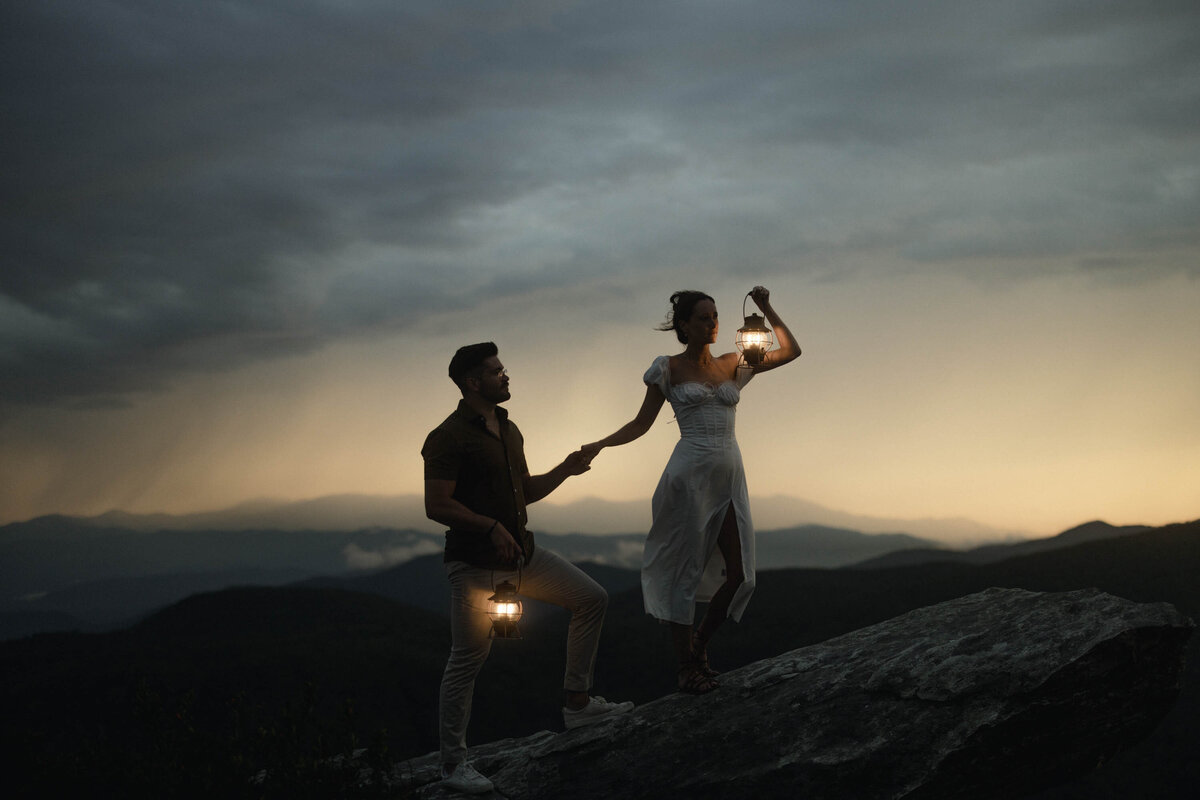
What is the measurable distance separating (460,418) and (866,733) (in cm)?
405

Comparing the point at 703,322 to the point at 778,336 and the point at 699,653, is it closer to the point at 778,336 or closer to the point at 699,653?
the point at 778,336

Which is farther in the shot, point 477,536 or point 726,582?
point 726,582

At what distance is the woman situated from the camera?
8.17 m

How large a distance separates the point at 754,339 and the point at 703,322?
530mm

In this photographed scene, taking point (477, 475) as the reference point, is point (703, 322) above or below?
above

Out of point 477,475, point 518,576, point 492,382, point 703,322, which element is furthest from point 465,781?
point 703,322

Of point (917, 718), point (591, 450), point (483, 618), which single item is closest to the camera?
point (917, 718)

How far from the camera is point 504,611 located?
7.52 meters

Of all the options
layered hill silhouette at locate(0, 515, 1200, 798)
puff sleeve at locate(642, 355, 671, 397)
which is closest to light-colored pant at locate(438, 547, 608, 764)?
puff sleeve at locate(642, 355, 671, 397)

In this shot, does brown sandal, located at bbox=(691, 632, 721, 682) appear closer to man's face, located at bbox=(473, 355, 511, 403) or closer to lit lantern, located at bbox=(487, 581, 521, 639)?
lit lantern, located at bbox=(487, 581, 521, 639)

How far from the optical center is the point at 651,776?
7.86 m

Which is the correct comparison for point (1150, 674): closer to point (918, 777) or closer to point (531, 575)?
point (918, 777)

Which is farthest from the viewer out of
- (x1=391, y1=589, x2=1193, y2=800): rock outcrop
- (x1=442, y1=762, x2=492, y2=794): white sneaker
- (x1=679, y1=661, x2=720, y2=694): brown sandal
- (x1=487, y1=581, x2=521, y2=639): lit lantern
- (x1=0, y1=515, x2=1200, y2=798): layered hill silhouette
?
(x1=0, y1=515, x2=1200, y2=798): layered hill silhouette

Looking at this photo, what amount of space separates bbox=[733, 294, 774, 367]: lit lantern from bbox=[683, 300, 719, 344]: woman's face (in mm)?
316
